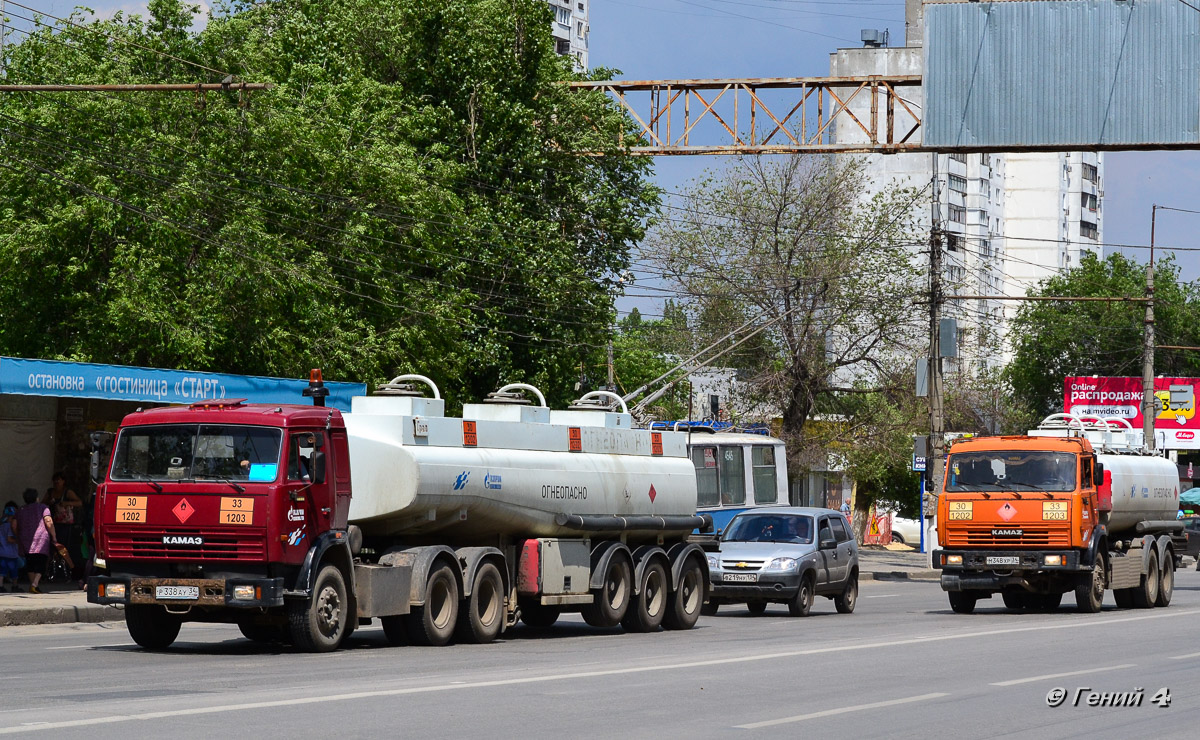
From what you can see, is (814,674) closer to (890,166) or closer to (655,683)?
(655,683)

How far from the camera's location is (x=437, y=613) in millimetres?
17484

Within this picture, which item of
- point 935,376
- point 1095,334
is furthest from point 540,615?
point 1095,334

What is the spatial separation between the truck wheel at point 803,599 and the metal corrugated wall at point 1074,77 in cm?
904

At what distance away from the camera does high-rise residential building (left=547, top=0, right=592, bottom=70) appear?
404 feet

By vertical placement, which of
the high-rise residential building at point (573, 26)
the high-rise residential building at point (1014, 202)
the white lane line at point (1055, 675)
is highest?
the high-rise residential building at point (573, 26)

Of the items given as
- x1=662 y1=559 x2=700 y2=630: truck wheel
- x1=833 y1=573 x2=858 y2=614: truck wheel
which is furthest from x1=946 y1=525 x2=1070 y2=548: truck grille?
x1=662 y1=559 x2=700 y2=630: truck wheel

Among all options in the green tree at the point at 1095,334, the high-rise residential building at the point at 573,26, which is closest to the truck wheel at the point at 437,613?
the green tree at the point at 1095,334

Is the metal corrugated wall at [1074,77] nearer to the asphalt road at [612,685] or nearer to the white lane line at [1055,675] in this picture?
the asphalt road at [612,685]

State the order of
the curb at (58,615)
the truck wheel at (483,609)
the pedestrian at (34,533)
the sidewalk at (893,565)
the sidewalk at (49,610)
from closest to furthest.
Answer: the truck wheel at (483,609) → the curb at (58,615) → the sidewalk at (49,610) → the pedestrian at (34,533) → the sidewalk at (893,565)

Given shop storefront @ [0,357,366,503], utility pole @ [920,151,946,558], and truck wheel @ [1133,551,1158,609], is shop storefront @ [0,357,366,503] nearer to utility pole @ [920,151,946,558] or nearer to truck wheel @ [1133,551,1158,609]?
Result: truck wheel @ [1133,551,1158,609]

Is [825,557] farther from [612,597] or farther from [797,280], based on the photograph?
[797,280]

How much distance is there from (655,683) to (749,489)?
2201 cm

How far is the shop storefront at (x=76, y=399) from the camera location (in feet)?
74.1

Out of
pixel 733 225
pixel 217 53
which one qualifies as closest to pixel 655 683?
pixel 217 53
